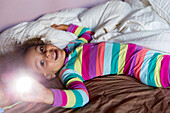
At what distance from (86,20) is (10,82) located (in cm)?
80

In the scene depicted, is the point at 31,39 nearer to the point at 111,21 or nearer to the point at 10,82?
the point at 10,82

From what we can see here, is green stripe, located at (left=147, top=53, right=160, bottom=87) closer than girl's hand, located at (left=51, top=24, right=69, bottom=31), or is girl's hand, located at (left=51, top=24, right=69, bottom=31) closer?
green stripe, located at (left=147, top=53, right=160, bottom=87)

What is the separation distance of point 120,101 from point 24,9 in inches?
41.6

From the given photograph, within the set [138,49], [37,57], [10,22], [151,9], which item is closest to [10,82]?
[37,57]

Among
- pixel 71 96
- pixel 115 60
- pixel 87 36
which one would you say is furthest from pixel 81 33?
pixel 71 96

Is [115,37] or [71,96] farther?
[115,37]

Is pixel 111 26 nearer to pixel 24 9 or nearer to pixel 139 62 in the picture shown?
pixel 139 62

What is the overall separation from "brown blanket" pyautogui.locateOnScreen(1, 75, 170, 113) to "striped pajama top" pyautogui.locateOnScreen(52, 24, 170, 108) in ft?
0.22

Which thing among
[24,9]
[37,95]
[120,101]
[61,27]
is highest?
[24,9]

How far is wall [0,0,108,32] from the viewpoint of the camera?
4.27 feet

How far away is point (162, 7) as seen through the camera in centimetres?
118

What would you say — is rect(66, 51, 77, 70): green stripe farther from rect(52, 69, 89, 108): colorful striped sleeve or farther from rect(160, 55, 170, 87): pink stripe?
rect(160, 55, 170, 87): pink stripe

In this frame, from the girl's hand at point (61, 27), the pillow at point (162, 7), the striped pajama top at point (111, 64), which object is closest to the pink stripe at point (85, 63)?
the striped pajama top at point (111, 64)

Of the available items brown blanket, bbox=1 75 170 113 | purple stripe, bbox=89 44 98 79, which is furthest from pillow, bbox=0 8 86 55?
brown blanket, bbox=1 75 170 113
